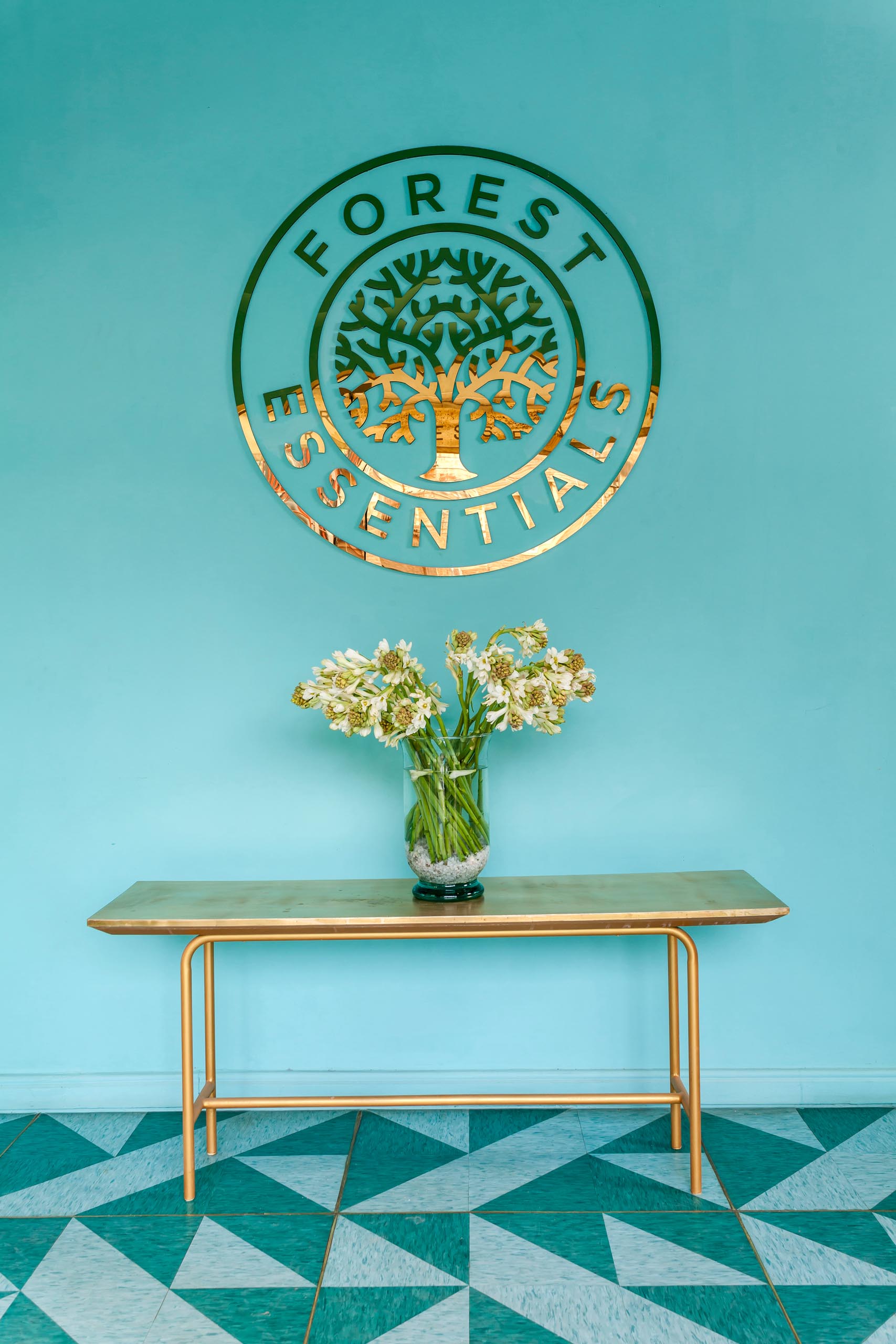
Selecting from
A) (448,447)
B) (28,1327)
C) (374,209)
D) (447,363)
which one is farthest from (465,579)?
(28,1327)

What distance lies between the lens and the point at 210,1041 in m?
2.28

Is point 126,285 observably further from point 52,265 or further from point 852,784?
point 852,784

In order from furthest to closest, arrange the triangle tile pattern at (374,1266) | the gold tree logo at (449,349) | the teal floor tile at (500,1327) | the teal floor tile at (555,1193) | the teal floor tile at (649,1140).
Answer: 1. the gold tree logo at (449,349)
2. the teal floor tile at (649,1140)
3. the teal floor tile at (555,1193)
4. the triangle tile pattern at (374,1266)
5. the teal floor tile at (500,1327)

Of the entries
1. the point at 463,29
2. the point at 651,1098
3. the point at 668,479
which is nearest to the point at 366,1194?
the point at 651,1098

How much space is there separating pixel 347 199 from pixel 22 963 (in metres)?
2.32

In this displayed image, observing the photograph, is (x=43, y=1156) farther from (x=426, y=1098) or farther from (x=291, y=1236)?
(x=426, y=1098)

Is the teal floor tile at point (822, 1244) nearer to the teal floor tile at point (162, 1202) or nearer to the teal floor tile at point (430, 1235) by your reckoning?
the teal floor tile at point (430, 1235)

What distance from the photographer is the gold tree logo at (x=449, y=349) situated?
7.82 feet

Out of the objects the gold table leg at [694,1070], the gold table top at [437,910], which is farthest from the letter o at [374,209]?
the gold table leg at [694,1070]

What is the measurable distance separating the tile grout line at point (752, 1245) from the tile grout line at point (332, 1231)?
2.76 ft

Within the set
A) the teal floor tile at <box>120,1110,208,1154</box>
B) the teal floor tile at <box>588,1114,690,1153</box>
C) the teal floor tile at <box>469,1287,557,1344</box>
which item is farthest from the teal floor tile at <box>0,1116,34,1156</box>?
the teal floor tile at <box>588,1114,690,1153</box>

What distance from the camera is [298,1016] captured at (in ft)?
7.98

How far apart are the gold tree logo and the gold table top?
1.14 m

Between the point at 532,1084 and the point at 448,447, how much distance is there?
70.0 inches
